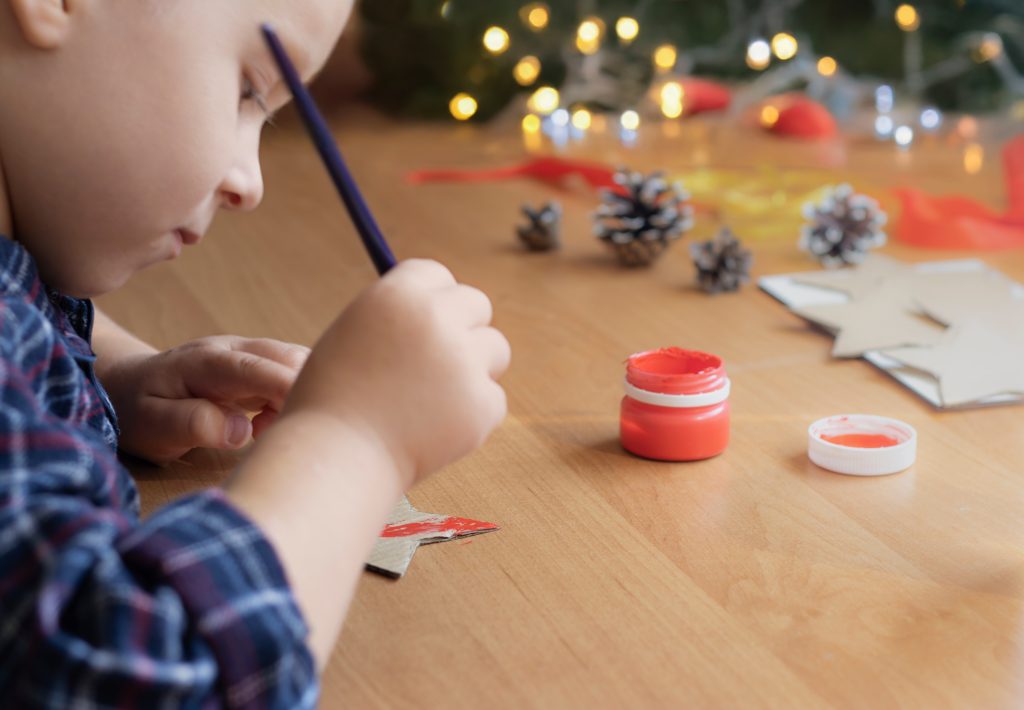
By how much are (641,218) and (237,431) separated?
0.63 m

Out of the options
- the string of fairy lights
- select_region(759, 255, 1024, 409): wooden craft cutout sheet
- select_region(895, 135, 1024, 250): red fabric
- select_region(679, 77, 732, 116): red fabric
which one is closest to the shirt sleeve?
select_region(759, 255, 1024, 409): wooden craft cutout sheet

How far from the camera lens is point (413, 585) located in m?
0.69

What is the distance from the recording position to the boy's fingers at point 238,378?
0.81m

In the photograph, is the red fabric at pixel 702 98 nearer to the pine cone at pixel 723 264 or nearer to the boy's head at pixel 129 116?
the pine cone at pixel 723 264

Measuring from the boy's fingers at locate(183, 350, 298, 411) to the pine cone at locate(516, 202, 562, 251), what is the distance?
23.1 inches

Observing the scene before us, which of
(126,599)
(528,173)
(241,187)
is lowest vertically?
(528,173)

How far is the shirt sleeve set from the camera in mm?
478

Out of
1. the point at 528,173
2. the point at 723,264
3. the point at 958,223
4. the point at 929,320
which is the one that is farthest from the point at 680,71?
the point at 929,320

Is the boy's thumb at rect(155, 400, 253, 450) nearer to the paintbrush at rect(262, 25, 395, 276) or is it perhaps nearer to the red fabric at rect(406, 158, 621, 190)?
the paintbrush at rect(262, 25, 395, 276)

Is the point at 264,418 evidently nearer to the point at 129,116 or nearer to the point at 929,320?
the point at 129,116

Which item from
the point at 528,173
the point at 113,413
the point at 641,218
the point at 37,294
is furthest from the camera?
the point at 528,173

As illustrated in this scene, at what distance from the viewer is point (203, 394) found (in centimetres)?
85

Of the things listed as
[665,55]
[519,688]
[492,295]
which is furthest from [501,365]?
[665,55]

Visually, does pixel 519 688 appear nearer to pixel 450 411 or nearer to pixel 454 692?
pixel 454 692
